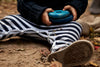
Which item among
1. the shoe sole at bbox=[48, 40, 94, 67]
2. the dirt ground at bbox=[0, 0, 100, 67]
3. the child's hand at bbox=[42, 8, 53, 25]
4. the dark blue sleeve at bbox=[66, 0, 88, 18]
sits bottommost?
the dirt ground at bbox=[0, 0, 100, 67]

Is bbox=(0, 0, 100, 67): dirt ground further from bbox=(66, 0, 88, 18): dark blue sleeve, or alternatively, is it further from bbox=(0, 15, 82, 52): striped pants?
bbox=(66, 0, 88, 18): dark blue sleeve

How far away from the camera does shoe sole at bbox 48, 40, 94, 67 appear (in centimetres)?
110

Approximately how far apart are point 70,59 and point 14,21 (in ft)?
2.34

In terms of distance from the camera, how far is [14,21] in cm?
160

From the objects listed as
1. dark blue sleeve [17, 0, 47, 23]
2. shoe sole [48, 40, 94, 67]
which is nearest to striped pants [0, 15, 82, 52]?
dark blue sleeve [17, 0, 47, 23]

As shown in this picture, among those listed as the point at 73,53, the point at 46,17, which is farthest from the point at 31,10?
the point at 73,53

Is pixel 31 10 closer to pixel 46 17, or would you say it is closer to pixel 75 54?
pixel 46 17

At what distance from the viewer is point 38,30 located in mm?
1555

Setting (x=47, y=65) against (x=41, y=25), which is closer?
(x=47, y=65)

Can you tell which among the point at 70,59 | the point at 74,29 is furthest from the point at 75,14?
the point at 70,59

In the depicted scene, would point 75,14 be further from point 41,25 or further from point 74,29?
point 41,25

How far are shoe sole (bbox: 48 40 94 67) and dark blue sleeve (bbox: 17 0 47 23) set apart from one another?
1.51ft

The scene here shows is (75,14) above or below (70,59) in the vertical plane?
above

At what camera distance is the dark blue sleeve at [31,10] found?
1475 millimetres
